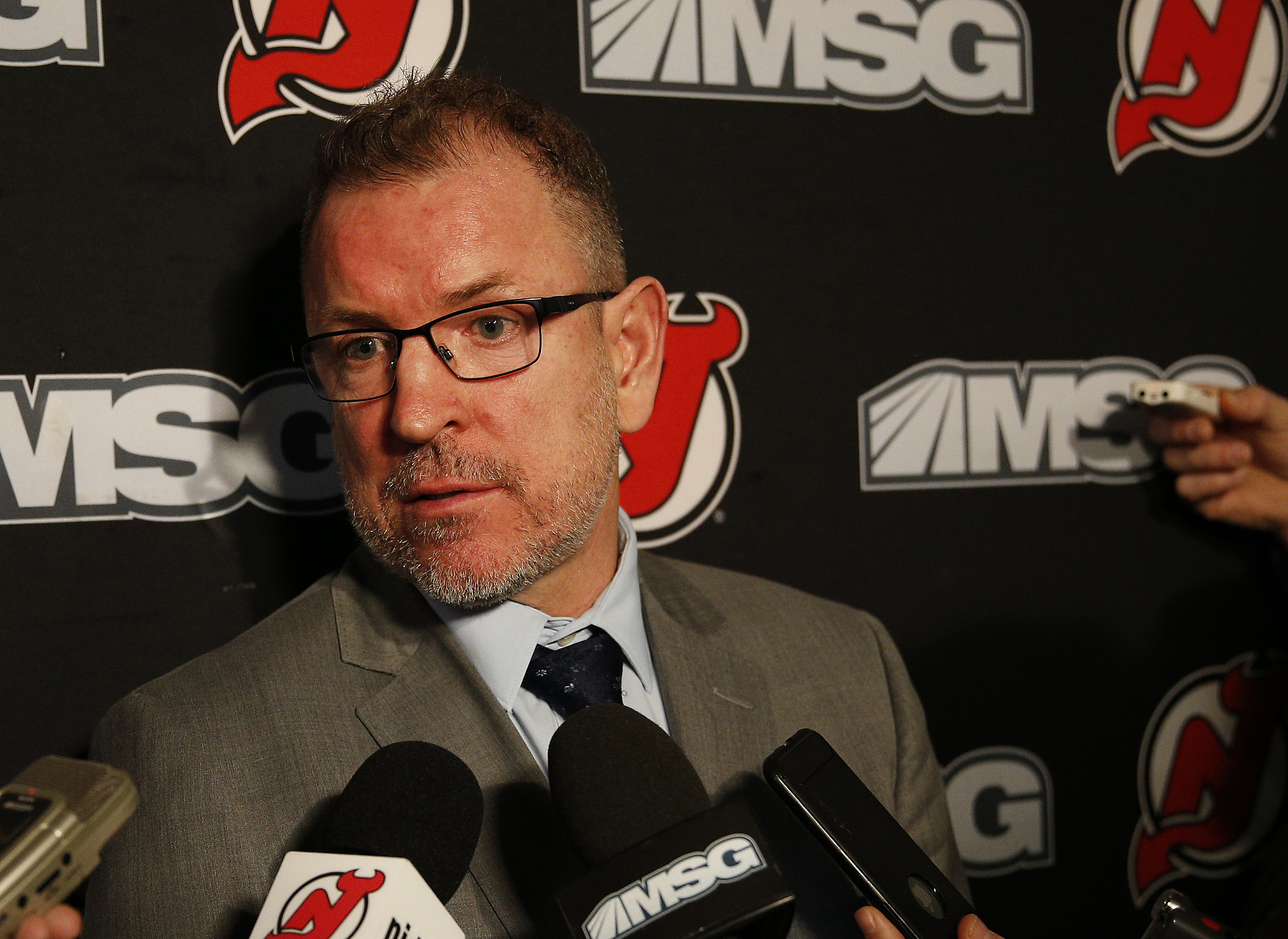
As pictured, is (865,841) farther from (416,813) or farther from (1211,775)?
(1211,775)

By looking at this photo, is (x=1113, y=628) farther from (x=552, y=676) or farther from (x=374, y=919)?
(x=374, y=919)

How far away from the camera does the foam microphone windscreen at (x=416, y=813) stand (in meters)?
0.86

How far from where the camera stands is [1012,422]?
1.85 meters

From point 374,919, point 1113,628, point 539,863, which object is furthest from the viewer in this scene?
point 1113,628

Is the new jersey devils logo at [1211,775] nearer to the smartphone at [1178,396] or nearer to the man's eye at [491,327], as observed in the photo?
the smartphone at [1178,396]

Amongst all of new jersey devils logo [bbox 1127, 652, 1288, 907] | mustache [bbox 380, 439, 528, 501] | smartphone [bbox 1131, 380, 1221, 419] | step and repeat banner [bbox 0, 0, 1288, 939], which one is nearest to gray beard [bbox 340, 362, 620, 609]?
mustache [bbox 380, 439, 528, 501]

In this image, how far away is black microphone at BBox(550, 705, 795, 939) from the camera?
697 mm

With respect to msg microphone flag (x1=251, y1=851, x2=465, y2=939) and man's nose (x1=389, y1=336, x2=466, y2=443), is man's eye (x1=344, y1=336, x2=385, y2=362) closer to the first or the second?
man's nose (x1=389, y1=336, x2=466, y2=443)

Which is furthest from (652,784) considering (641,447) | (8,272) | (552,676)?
(8,272)

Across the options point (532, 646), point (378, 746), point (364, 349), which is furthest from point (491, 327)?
point (378, 746)

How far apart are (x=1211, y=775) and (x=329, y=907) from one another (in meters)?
1.80

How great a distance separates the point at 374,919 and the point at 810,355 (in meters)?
1.24

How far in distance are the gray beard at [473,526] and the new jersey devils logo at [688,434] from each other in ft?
1.25

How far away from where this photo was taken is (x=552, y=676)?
1.29 m
